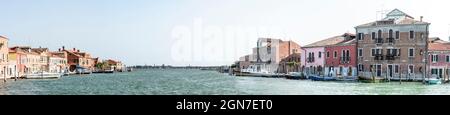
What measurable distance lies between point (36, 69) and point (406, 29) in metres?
17.2

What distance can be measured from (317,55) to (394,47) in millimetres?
3706

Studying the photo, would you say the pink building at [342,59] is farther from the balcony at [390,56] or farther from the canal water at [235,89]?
the canal water at [235,89]

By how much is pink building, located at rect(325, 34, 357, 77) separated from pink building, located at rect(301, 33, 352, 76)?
0.26 meters

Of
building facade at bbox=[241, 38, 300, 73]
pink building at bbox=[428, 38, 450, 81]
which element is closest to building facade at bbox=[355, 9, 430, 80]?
pink building at bbox=[428, 38, 450, 81]

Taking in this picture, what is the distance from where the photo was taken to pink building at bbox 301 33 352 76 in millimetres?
18891

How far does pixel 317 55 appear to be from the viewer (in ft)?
63.3

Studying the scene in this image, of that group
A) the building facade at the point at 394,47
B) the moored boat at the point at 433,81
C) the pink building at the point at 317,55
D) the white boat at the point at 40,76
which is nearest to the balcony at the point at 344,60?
the building facade at the point at 394,47

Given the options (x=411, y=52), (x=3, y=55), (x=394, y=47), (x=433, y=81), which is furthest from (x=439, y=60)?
(x=3, y=55)

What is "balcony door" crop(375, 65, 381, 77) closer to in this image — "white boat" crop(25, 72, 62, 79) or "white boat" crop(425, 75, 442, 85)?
"white boat" crop(425, 75, 442, 85)

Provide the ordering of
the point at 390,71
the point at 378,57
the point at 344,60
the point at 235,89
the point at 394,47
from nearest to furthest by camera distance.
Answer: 1. the point at 235,89
2. the point at 394,47
3. the point at 390,71
4. the point at 378,57
5. the point at 344,60

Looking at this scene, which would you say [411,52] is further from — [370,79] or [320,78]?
[320,78]
